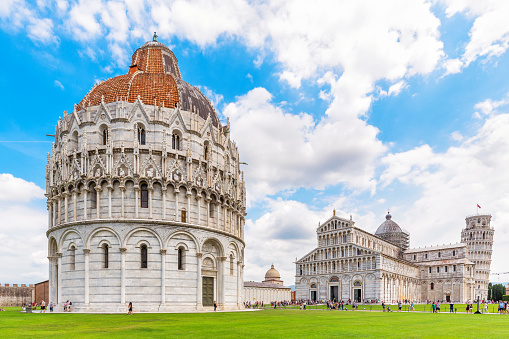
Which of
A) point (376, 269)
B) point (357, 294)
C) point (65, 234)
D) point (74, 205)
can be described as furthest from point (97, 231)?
point (357, 294)

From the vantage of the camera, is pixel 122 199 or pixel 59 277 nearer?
pixel 122 199

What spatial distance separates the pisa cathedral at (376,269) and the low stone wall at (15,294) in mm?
57875

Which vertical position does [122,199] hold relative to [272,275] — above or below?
above

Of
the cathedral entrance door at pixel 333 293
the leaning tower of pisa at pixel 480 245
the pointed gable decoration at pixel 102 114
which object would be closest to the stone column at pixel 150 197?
the pointed gable decoration at pixel 102 114

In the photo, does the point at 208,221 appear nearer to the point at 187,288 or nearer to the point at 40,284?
the point at 187,288

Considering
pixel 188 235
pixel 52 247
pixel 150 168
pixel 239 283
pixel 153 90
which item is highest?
pixel 153 90

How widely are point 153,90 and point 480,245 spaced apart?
122 metres

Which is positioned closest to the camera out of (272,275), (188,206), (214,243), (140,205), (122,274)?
(122,274)

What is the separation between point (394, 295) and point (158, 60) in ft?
237

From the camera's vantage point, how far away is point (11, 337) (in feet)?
59.1

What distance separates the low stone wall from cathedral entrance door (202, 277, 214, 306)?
4821cm

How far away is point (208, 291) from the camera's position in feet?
143

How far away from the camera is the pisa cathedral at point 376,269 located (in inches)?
3605

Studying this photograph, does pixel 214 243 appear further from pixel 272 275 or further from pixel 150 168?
pixel 272 275
